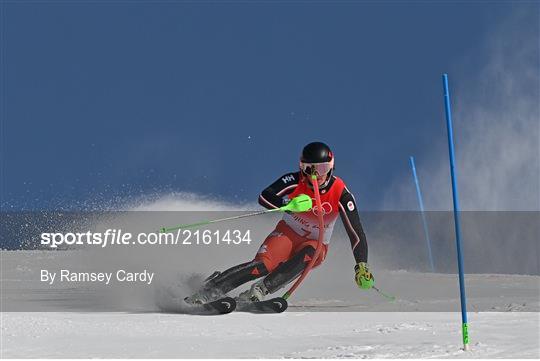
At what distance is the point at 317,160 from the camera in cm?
1491

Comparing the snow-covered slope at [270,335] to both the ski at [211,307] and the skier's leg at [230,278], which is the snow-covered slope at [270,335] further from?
the skier's leg at [230,278]

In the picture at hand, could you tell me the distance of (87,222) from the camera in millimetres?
19969

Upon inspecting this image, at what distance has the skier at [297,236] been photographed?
Result: 1506 cm

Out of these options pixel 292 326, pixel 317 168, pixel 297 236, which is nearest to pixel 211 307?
pixel 292 326

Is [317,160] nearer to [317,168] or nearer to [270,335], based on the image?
[317,168]

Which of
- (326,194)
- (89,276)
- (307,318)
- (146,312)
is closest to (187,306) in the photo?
(146,312)

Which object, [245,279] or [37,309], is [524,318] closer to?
[245,279]

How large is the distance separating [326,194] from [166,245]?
4.82 meters

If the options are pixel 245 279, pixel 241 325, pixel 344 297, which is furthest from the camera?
pixel 344 297

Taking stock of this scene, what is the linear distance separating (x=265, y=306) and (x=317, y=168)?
2.57 m

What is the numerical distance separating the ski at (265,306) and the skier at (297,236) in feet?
0.24

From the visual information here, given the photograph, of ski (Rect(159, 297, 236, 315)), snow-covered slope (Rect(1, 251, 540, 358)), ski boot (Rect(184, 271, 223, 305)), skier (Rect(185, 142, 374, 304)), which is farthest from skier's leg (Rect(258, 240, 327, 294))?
ski boot (Rect(184, 271, 223, 305))

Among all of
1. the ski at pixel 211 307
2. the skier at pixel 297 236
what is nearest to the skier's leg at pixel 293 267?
the skier at pixel 297 236

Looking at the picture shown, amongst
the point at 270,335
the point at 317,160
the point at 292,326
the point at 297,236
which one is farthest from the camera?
the point at 297,236
